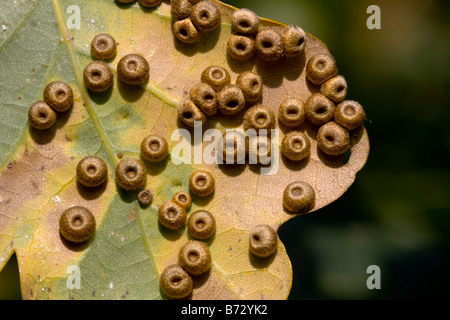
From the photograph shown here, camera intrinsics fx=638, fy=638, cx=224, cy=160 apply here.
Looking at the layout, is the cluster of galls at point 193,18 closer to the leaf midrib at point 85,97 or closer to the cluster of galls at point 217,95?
the cluster of galls at point 217,95

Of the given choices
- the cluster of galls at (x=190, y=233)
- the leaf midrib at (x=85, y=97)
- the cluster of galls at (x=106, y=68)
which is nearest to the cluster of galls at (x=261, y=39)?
the cluster of galls at (x=106, y=68)

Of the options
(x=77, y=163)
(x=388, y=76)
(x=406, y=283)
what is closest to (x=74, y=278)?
(x=77, y=163)

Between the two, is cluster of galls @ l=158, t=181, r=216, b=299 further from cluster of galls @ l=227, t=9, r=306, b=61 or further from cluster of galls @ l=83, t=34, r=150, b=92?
cluster of galls @ l=227, t=9, r=306, b=61

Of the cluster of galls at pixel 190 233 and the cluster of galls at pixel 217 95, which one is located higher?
the cluster of galls at pixel 217 95

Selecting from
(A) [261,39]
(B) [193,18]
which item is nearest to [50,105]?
(B) [193,18]

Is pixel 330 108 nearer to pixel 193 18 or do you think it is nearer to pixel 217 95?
pixel 217 95

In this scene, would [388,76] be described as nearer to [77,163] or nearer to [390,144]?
[390,144]

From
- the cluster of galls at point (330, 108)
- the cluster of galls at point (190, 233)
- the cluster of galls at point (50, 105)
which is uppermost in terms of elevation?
the cluster of galls at point (330, 108)
